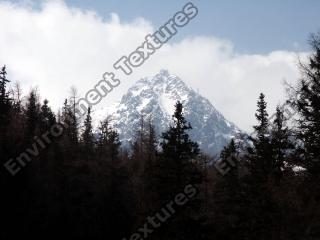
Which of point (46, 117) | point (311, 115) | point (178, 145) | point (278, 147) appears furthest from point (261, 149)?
point (46, 117)

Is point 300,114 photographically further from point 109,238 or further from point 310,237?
point 109,238

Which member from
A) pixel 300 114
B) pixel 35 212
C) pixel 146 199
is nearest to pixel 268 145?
pixel 146 199

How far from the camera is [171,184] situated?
27734 mm

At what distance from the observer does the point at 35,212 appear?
133 feet

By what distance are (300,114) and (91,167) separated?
3328 cm

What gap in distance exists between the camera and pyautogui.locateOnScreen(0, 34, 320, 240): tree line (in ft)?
61.4

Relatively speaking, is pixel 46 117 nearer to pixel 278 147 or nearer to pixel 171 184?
pixel 278 147

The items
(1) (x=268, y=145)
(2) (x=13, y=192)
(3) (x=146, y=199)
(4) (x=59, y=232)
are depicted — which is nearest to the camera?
(3) (x=146, y=199)

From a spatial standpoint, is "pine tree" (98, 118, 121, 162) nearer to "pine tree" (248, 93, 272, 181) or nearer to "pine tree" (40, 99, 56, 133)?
"pine tree" (40, 99, 56, 133)

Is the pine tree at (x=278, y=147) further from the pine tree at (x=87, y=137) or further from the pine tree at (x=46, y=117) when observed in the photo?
the pine tree at (x=46, y=117)

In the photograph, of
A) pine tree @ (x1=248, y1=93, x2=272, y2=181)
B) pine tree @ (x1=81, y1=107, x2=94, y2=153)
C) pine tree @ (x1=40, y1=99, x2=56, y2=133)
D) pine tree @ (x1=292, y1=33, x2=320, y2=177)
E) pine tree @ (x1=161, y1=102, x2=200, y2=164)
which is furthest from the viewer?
pine tree @ (x1=40, y1=99, x2=56, y2=133)

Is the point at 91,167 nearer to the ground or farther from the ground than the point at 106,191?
farther from the ground

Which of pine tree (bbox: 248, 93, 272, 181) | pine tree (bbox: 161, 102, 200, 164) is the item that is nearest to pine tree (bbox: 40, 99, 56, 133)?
pine tree (bbox: 248, 93, 272, 181)

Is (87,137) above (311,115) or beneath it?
above
